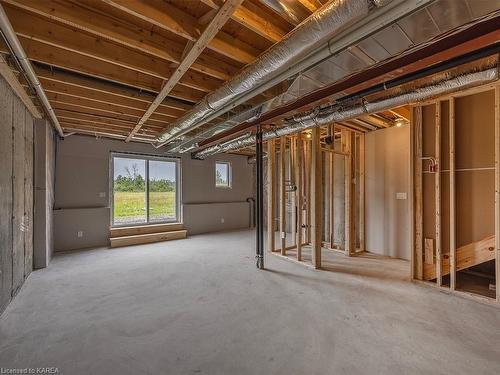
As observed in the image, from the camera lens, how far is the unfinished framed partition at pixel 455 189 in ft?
8.96

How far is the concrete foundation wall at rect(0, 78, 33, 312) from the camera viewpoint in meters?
2.38

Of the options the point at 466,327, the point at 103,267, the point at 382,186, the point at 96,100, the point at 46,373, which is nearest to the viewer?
the point at 46,373

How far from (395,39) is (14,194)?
13.6 ft

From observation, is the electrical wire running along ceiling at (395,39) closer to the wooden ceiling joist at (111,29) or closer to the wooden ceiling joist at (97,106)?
the wooden ceiling joist at (111,29)

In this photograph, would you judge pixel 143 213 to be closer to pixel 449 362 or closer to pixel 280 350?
pixel 280 350

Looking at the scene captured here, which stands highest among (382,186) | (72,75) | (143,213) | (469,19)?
(72,75)

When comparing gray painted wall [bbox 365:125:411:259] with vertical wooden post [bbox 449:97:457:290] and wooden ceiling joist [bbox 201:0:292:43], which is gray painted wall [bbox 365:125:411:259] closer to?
vertical wooden post [bbox 449:97:457:290]

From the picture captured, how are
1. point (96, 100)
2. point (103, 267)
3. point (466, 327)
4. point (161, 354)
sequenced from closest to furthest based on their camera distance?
point (161, 354), point (466, 327), point (96, 100), point (103, 267)

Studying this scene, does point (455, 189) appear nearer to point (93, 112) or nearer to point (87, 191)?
point (93, 112)

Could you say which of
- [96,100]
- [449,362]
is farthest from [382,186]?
[96,100]

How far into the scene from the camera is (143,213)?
234 inches

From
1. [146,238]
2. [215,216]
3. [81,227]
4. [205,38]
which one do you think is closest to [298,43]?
[205,38]

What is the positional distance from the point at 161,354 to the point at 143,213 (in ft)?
15.6

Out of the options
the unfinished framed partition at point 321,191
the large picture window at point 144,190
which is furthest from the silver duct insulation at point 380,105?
the large picture window at point 144,190
